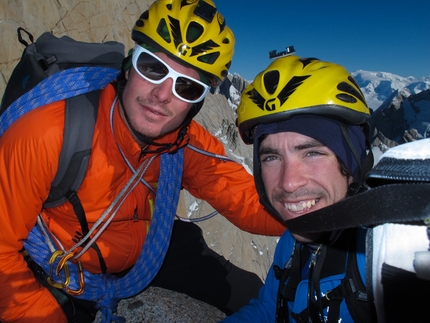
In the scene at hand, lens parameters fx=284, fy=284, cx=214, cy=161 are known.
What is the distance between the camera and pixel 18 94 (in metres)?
3.13

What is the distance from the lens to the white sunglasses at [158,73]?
3451mm

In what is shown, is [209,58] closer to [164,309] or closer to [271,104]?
[271,104]

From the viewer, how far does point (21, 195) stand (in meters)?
2.66

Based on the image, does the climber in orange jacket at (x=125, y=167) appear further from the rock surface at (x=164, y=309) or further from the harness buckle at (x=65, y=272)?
the rock surface at (x=164, y=309)

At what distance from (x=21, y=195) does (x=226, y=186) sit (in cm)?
248

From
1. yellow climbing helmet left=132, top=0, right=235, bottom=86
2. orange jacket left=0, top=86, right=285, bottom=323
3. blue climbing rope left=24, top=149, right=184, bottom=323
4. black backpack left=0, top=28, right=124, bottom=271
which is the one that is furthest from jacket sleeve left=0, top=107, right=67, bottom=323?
yellow climbing helmet left=132, top=0, right=235, bottom=86

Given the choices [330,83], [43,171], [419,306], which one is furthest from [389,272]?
[43,171]

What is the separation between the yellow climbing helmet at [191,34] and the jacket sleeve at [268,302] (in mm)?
2316

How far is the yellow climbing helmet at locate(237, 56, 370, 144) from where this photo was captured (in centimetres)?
261

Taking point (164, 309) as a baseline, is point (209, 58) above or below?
above

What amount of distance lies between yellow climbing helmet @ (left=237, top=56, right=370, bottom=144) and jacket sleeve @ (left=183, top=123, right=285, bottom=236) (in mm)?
1256

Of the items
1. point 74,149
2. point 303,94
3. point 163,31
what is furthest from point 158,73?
point 303,94

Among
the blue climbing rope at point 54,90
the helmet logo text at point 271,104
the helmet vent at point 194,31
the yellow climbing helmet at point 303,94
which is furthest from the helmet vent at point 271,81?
the blue climbing rope at point 54,90

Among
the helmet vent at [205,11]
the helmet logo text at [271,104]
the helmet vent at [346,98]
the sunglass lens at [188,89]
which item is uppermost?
the helmet vent at [205,11]
